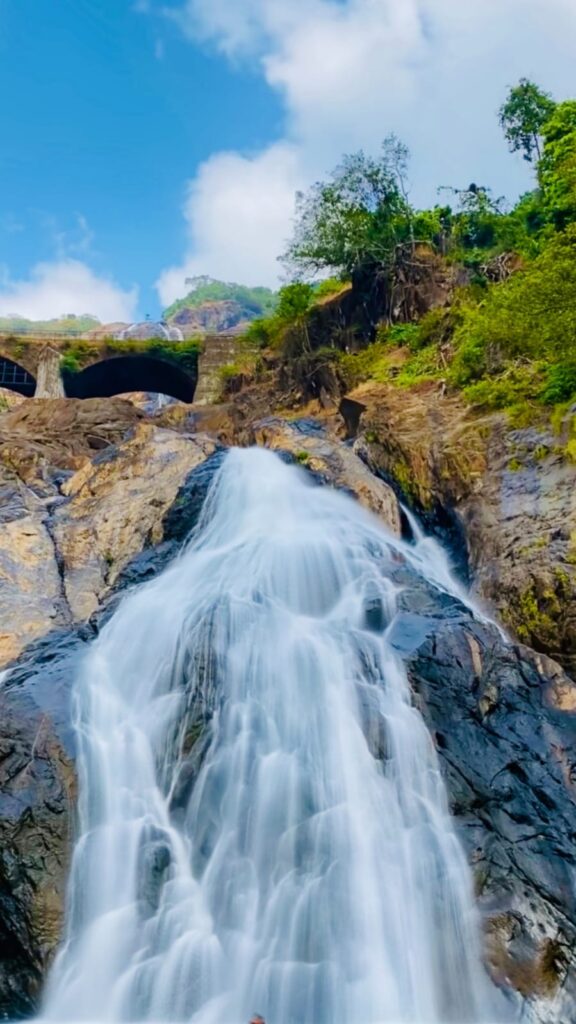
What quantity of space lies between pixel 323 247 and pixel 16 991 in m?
25.4

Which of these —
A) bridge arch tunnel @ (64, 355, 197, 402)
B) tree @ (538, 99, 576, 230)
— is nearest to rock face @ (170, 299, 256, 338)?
bridge arch tunnel @ (64, 355, 197, 402)

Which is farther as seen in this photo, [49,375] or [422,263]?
[49,375]

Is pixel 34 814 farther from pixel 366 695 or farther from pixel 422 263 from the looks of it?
pixel 422 263

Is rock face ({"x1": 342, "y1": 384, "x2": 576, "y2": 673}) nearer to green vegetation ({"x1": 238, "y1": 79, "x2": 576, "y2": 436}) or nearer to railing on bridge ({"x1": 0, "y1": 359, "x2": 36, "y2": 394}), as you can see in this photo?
green vegetation ({"x1": 238, "y1": 79, "x2": 576, "y2": 436})

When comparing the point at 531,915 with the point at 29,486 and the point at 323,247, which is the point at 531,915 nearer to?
the point at 29,486

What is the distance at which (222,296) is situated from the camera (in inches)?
5300

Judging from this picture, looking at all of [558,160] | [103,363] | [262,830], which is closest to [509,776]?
[262,830]

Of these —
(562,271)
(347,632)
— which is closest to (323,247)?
(562,271)

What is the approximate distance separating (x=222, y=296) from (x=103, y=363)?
337 ft

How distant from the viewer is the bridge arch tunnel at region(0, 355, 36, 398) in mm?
38219

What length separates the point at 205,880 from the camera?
29.6ft

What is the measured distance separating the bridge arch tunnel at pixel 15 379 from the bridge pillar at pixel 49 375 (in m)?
3.00

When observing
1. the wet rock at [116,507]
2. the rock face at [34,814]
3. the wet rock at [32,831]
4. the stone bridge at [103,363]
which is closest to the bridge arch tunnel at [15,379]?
the stone bridge at [103,363]

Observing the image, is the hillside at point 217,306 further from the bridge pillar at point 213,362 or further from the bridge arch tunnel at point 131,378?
the bridge pillar at point 213,362
